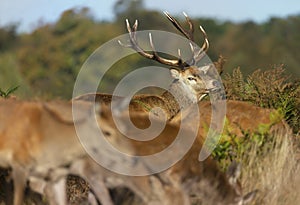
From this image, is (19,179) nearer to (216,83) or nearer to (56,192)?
(56,192)

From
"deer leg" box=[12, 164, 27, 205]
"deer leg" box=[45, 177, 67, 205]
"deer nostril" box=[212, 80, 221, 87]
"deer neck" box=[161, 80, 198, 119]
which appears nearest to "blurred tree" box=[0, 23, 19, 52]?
"deer neck" box=[161, 80, 198, 119]

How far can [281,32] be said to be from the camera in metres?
75.7

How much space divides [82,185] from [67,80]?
43402 mm

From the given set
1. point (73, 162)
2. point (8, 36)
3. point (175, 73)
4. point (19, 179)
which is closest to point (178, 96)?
point (175, 73)

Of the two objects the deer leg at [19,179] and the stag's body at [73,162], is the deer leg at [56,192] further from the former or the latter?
the deer leg at [19,179]

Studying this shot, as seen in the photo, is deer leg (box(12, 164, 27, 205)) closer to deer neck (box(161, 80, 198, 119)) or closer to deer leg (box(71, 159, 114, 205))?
deer leg (box(71, 159, 114, 205))

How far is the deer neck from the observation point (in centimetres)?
1449

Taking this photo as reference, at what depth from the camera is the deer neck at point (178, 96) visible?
14.5m

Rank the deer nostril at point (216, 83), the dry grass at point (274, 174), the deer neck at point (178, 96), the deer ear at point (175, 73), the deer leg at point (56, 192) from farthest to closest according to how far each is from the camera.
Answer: the deer ear at point (175, 73) → the deer neck at point (178, 96) → the deer nostril at point (216, 83) → the dry grass at point (274, 174) → the deer leg at point (56, 192)

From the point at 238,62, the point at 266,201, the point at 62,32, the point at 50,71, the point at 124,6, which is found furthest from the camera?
the point at 124,6

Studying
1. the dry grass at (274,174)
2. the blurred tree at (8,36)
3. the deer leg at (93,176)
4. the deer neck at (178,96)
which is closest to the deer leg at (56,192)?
the deer leg at (93,176)

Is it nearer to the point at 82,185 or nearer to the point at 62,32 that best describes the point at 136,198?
the point at 82,185

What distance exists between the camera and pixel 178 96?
14789 mm

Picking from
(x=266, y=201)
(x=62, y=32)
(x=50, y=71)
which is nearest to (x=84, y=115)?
(x=266, y=201)
